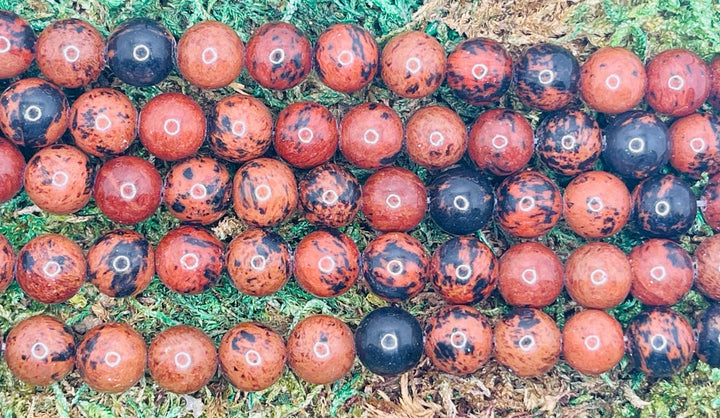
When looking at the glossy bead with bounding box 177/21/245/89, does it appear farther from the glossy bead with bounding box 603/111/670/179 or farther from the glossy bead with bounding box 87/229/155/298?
the glossy bead with bounding box 603/111/670/179

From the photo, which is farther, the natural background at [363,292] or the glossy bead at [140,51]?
the natural background at [363,292]

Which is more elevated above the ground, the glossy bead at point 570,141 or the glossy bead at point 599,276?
the glossy bead at point 570,141

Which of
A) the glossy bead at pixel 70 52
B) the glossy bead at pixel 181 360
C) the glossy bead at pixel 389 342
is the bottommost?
the glossy bead at pixel 181 360

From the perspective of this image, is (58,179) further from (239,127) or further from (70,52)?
(239,127)

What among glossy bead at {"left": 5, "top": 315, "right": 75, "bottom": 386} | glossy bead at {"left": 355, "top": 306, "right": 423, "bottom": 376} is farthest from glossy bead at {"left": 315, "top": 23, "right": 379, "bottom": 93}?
glossy bead at {"left": 5, "top": 315, "right": 75, "bottom": 386}

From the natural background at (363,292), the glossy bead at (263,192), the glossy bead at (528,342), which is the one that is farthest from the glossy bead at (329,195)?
the glossy bead at (528,342)

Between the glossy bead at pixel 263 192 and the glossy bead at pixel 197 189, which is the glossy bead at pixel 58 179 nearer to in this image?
the glossy bead at pixel 197 189
